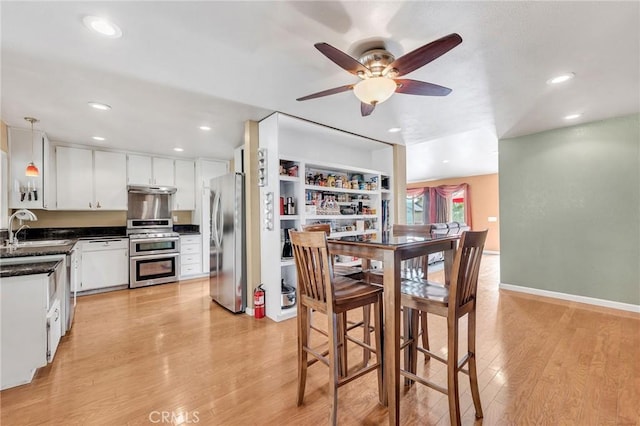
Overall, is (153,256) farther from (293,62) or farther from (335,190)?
(293,62)

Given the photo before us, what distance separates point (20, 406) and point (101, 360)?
0.56 metres

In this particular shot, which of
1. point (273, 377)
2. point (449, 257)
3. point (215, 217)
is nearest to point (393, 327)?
point (449, 257)

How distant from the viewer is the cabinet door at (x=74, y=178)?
169 inches

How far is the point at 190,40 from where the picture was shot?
1.86 m

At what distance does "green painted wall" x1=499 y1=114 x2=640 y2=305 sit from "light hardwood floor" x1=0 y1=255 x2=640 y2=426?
1.85ft

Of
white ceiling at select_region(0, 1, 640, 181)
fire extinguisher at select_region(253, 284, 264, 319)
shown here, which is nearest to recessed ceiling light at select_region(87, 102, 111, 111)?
white ceiling at select_region(0, 1, 640, 181)

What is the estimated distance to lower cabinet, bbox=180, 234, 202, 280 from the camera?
16.9 ft

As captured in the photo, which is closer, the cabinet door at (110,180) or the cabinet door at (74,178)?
the cabinet door at (74,178)

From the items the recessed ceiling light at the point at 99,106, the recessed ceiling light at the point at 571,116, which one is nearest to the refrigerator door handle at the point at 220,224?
the recessed ceiling light at the point at 99,106

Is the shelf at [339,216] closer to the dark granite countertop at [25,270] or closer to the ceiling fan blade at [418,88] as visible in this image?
the ceiling fan blade at [418,88]

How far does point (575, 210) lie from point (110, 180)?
7.17 m

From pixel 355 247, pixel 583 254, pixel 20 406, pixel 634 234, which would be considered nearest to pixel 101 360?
pixel 20 406

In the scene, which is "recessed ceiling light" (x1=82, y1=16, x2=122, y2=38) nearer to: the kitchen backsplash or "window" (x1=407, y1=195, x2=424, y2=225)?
the kitchen backsplash

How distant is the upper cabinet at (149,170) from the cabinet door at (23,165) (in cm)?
120
